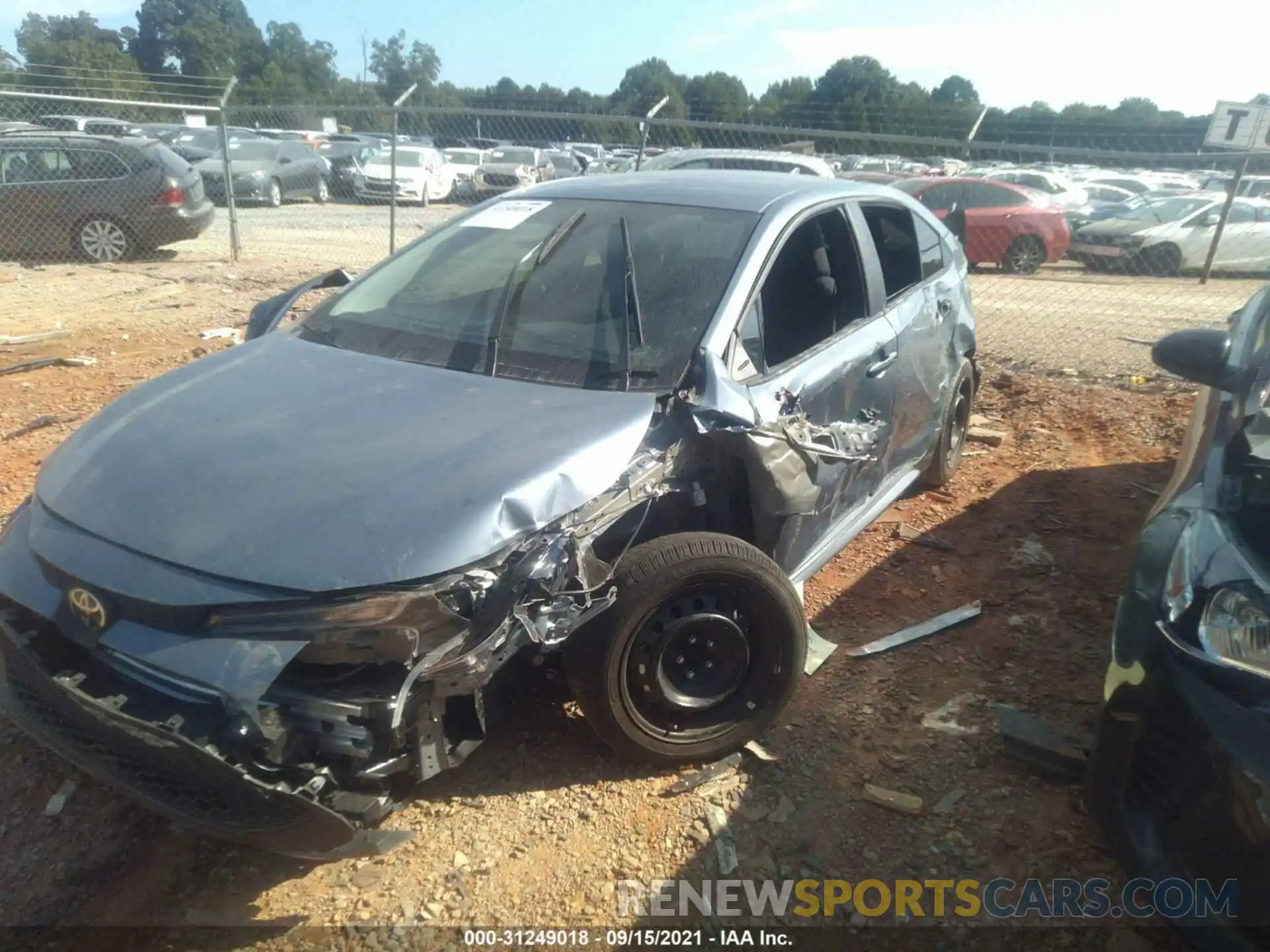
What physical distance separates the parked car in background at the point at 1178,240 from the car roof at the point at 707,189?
12396 millimetres

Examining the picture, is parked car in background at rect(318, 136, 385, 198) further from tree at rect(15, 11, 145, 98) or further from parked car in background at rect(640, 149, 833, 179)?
parked car in background at rect(640, 149, 833, 179)

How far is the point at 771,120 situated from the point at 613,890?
24222 mm

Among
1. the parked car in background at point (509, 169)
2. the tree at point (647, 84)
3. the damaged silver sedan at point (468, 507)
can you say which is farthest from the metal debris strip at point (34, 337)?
the tree at point (647, 84)

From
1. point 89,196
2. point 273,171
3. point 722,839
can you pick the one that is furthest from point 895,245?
point 273,171

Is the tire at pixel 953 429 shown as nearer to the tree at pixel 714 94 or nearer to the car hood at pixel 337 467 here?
the car hood at pixel 337 467

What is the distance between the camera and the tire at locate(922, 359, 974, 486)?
16.0 ft

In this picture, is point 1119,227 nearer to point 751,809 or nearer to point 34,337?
point 34,337

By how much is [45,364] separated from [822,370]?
20.0 feet

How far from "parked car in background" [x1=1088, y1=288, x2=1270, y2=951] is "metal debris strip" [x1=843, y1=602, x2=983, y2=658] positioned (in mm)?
1090

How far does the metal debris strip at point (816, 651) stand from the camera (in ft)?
11.4

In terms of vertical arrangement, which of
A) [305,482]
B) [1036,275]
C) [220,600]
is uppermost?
[305,482]

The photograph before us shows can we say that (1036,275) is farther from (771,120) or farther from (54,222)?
(54,222)

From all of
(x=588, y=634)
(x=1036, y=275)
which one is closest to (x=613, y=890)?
(x=588, y=634)

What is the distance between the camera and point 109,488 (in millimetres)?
2545
